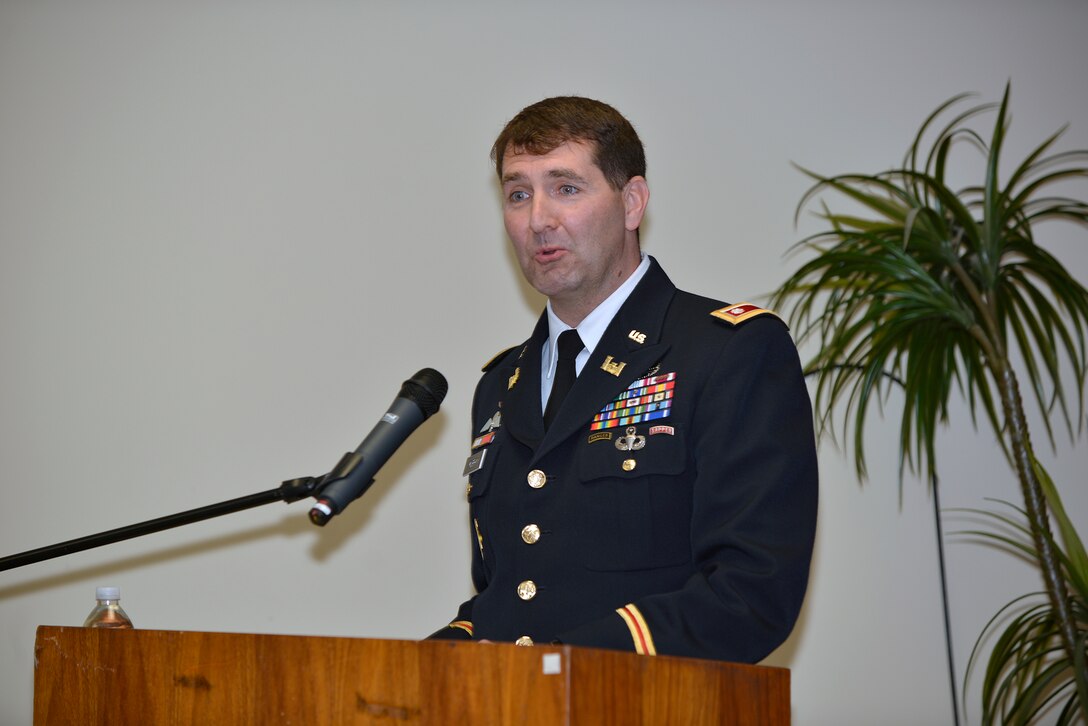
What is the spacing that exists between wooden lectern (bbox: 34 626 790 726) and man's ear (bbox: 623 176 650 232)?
3.24ft

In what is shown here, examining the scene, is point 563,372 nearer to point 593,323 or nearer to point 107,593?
point 593,323

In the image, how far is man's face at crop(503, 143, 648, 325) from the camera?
210 cm

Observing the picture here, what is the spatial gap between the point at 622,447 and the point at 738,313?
0.31 m

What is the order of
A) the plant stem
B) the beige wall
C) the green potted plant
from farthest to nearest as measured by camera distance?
1. the beige wall
2. the green potted plant
3. the plant stem

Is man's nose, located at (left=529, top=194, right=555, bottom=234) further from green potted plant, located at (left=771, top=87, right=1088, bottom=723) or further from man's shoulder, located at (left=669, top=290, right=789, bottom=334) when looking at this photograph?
green potted plant, located at (left=771, top=87, right=1088, bottom=723)

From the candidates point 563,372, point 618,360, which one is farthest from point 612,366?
point 563,372

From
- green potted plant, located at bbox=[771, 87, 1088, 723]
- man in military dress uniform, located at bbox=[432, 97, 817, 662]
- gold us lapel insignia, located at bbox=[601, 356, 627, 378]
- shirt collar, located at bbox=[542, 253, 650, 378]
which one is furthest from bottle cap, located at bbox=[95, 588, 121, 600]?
green potted plant, located at bbox=[771, 87, 1088, 723]

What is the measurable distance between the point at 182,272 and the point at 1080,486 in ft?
8.82

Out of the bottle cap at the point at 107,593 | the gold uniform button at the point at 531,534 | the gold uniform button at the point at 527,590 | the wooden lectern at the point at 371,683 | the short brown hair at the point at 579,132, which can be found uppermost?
the short brown hair at the point at 579,132

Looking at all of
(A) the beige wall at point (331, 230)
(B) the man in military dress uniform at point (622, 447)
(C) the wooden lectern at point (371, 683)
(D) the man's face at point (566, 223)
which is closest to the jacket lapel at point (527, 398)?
(B) the man in military dress uniform at point (622, 447)

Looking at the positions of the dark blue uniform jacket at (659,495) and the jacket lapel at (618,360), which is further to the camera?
Answer: the jacket lapel at (618,360)

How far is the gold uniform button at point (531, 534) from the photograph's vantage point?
6.31 ft

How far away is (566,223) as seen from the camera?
6.91 ft

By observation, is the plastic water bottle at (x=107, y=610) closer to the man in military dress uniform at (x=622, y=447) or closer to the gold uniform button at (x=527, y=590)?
the man in military dress uniform at (x=622, y=447)
